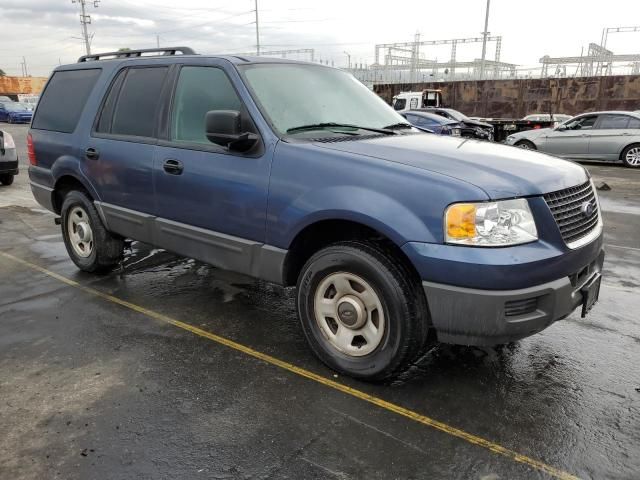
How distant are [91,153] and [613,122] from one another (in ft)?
46.2

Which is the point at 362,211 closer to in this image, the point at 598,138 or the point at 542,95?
the point at 598,138

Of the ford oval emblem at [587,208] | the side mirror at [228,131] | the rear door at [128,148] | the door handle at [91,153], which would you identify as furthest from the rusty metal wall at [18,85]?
the ford oval emblem at [587,208]

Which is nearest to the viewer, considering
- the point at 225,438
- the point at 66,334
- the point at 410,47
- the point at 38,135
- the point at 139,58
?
the point at 225,438

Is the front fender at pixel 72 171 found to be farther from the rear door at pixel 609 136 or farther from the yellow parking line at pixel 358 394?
the rear door at pixel 609 136

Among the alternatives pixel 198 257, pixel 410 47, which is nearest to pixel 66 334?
pixel 198 257

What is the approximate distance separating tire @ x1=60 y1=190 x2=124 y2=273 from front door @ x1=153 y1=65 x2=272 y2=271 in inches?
38.2

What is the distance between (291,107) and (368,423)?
82.3 inches

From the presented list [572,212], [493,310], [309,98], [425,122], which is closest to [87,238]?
[309,98]

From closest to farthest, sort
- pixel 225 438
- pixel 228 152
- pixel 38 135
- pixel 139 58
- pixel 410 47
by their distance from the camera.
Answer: pixel 225 438 → pixel 228 152 → pixel 139 58 → pixel 38 135 → pixel 410 47

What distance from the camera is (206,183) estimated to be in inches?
143

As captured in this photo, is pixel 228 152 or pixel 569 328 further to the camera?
pixel 569 328

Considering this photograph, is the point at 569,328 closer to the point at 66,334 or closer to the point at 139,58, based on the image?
the point at 66,334

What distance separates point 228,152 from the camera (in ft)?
11.6

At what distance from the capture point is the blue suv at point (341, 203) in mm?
2682
